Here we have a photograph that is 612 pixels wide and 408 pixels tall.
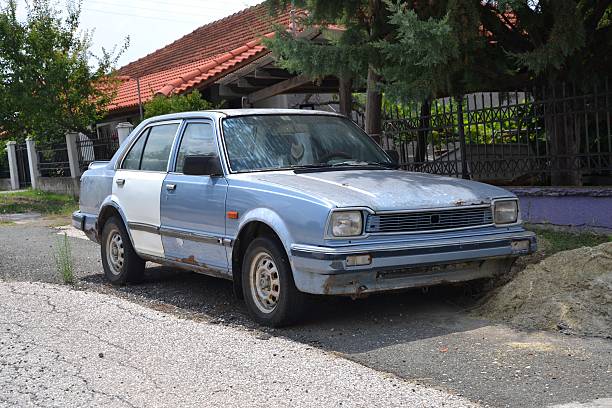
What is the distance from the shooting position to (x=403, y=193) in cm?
622

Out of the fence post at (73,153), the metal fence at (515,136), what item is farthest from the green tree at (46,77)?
the metal fence at (515,136)

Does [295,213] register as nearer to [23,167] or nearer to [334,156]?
[334,156]

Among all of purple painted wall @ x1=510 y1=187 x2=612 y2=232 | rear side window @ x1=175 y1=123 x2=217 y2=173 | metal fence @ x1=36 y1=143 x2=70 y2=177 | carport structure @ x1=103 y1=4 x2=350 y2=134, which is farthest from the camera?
metal fence @ x1=36 y1=143 x2=70 y2=177

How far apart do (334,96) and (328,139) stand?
1312cm

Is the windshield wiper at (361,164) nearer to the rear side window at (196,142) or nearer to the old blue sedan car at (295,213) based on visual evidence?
the old blue sedan car at (295,213)

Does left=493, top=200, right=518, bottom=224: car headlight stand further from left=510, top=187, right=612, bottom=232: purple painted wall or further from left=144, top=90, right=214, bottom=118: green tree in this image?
left=144, top=90, right=214, bottom=118: green tree

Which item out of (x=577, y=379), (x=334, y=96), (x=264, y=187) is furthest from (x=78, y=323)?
(x=334, y=96)

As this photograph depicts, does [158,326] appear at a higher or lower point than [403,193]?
lower

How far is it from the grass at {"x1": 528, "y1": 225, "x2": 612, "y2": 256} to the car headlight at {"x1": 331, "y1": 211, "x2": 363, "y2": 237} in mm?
3150

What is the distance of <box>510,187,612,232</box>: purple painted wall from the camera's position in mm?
9203

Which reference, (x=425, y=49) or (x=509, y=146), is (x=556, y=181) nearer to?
(x=509, y=146)

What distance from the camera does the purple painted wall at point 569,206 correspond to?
920 centimetres

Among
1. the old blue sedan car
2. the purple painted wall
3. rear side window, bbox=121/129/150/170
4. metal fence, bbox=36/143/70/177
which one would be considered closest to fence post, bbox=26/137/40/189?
metal fence, bbox=36/143/70/177

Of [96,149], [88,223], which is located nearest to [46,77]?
[96,149]
